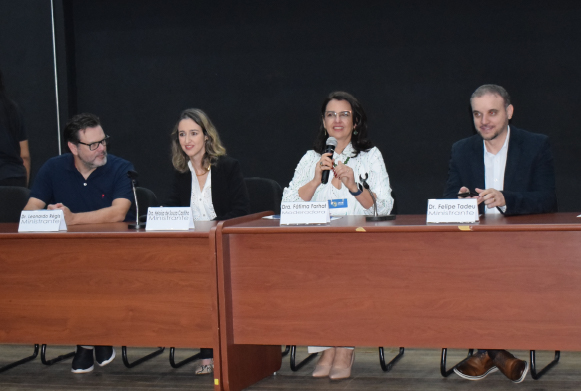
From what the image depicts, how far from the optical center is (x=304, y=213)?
2.42 meters

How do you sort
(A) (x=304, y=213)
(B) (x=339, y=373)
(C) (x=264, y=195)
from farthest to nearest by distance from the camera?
(C) (x=264, y=195) < (B) (x=339, y=373) < (A) (x=304, y=213)

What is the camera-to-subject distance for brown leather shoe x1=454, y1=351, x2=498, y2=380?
2.70 m

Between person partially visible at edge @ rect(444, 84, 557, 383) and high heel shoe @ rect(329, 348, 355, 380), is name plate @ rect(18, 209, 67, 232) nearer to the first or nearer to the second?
high heel shoe @ rect(329, 348, 355, 380)

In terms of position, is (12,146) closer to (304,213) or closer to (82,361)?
(82,361)

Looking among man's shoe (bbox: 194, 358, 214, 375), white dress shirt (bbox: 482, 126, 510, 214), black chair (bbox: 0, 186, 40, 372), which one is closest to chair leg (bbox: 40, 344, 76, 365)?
black chair (bbox: 0, 186, 40, 372)

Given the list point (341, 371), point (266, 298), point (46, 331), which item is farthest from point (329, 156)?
point (46, 331)

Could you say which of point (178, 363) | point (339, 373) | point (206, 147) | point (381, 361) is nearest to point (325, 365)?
point (339, 373)

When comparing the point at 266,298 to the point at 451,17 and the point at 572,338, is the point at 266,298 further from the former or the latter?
the point at 451,17

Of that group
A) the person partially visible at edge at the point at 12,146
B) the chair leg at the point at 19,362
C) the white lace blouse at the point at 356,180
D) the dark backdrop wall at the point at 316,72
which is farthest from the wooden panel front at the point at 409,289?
the person partially visible at edge at the point at 12,146

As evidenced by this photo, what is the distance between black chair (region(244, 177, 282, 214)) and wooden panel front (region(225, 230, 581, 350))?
32.8 inches

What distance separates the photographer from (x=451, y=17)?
402 cm

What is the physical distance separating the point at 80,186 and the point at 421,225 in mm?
1776

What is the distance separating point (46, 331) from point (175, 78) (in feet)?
7.40

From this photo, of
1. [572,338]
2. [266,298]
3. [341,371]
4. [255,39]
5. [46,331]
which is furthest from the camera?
[255,39]
